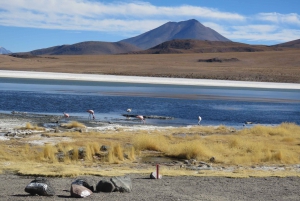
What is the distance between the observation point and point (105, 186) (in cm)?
961

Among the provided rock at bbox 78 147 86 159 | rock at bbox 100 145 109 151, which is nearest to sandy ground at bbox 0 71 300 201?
rock at bbox 78 147 86 159

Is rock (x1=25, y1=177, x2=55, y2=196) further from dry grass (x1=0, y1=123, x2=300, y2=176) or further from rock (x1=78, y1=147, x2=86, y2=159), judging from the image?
rock (x1=78, y1=147, x2=86, y2=159)

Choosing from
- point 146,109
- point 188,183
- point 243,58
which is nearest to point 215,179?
point 188,183

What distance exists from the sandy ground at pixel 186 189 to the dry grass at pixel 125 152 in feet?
3.06

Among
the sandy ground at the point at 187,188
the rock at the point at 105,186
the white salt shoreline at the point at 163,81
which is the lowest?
the white salt shoreline at the point at 163,81

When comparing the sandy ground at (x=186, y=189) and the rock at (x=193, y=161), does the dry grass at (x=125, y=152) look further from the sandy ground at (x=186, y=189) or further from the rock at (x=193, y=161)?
the sandy ground at (x=186, y=189)

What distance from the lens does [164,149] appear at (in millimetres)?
15836

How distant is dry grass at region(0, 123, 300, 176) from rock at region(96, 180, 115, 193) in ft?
5.83

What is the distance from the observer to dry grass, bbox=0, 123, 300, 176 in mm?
12948

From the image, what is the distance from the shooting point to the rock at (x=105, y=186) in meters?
9.59

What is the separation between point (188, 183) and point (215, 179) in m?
0.84

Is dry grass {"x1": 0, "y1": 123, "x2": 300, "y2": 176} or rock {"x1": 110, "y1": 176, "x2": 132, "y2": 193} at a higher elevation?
rock {"x1": 110, "y1": 176, "x2": 132, "y2": 193}

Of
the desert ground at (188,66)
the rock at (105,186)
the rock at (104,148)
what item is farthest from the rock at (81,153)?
the desert ground at (188,66)

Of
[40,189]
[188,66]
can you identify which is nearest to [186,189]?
[40,189]
